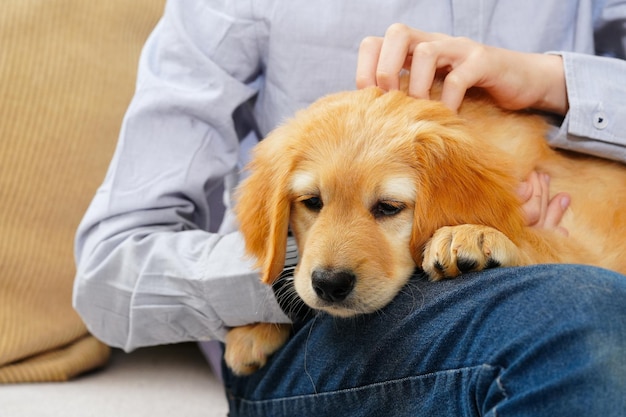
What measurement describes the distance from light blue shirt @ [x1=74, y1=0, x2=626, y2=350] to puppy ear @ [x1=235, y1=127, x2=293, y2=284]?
61mm

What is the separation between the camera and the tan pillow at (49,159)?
174 centimetres

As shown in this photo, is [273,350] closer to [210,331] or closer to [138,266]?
[210,331]

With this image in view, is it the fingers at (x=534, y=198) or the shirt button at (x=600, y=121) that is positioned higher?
the shirt button at (x=600, y=121)

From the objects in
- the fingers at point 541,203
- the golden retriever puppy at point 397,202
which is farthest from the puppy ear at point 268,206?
the fingers at point 541,203

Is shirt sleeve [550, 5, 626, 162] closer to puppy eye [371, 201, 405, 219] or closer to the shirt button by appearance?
the shirt button

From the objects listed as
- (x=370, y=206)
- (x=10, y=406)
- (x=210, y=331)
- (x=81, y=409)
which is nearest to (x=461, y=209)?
(x=370, y=206)

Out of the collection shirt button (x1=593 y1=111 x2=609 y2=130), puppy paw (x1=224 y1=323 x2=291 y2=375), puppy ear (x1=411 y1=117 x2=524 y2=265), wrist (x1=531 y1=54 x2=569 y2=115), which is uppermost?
wrist (x1=531 y1=54 x2=569 y2=115)

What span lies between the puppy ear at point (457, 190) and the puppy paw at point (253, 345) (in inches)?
15.5

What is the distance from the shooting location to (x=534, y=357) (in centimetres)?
89

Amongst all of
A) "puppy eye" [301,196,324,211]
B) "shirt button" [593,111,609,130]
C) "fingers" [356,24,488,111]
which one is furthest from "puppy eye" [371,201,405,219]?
"shirt button" [593,111,609,130]

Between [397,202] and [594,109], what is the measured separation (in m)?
0.51

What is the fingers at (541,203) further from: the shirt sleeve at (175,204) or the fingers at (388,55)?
the shirt sleeve at (175,204)

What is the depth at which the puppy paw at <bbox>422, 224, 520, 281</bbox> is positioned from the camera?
Result: 114 centimetres

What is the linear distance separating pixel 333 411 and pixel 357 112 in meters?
0.54
